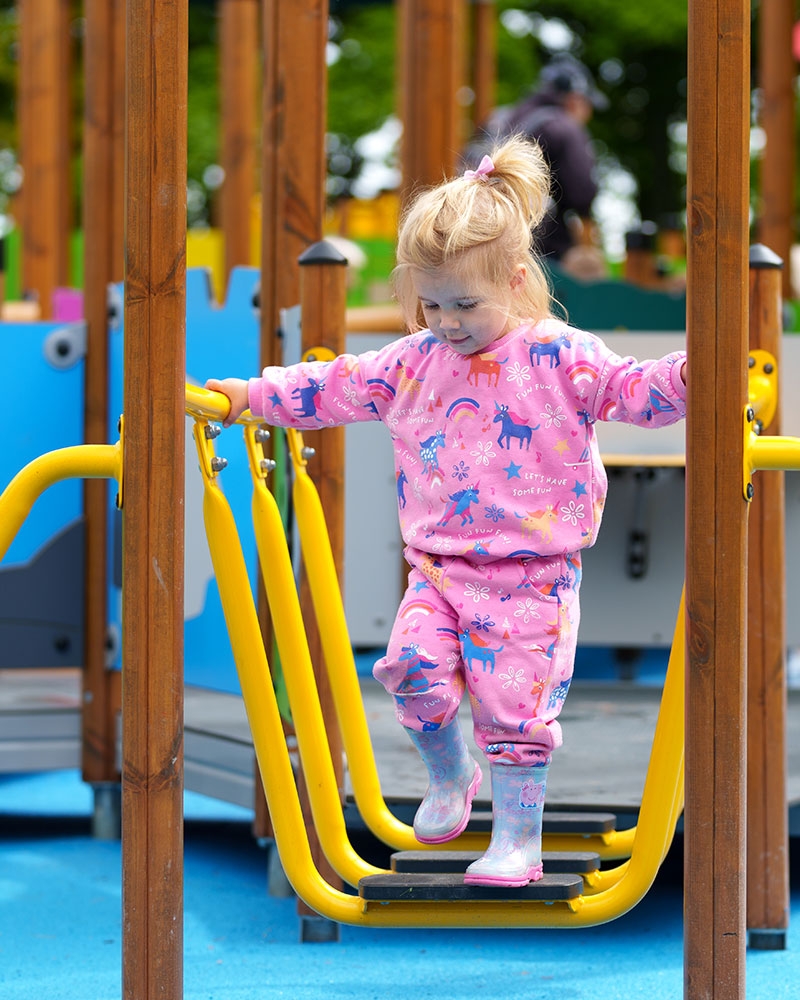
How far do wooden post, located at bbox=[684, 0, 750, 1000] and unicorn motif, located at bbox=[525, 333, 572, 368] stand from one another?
1.06 feet

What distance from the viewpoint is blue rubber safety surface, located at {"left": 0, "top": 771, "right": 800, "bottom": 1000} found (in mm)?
2754

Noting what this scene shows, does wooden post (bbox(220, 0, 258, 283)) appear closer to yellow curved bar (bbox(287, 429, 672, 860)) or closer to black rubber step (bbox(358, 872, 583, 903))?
yellow curved bar (bbox(287, 429, 672, 860))

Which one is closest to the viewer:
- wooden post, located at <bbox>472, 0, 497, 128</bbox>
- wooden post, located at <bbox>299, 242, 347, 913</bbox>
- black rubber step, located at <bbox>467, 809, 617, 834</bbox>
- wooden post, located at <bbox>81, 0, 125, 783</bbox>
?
black rubber step, located at <bbox>467, 809, 617, 834</bbox>

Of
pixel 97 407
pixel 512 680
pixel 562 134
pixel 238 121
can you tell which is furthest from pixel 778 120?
pixel 512 680

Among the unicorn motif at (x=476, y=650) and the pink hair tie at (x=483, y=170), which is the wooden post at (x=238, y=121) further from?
the unicorn motif at (x=476, y=650)

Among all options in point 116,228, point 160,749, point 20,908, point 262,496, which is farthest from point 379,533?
point 160,749

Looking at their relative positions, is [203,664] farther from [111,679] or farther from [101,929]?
[101,929]

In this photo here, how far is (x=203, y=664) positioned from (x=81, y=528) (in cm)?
54

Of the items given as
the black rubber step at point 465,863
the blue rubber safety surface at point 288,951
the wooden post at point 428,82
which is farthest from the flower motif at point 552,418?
the wooden post at point 428,82

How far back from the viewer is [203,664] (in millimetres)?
3779

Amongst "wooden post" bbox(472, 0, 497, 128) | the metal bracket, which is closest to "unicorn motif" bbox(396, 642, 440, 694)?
the metal bracket

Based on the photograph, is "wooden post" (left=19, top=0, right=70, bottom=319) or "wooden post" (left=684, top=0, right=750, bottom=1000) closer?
"wooden post" (left=684, top=0, right=750, bottom=1000)

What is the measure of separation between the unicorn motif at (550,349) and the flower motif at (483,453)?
145mm

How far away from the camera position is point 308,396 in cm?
235
